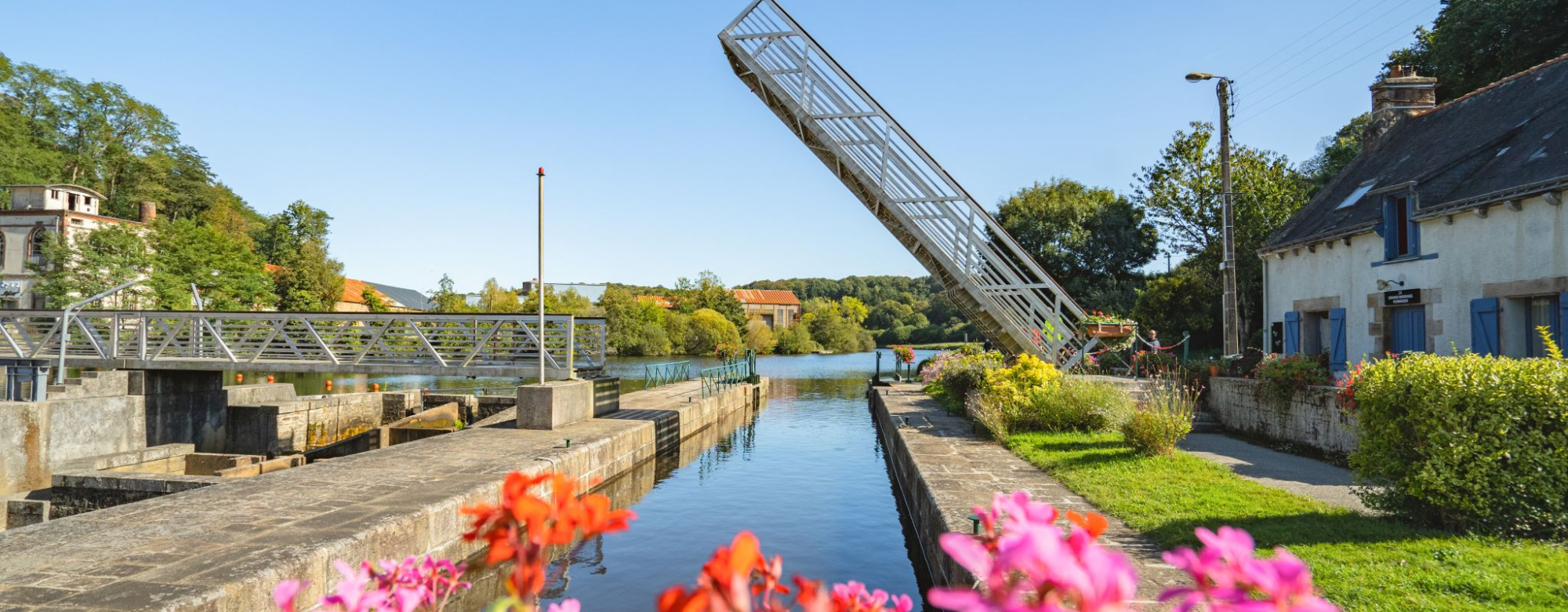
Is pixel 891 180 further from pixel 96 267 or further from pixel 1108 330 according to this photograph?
pixel 96 267

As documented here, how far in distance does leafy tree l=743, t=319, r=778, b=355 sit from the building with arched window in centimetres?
4710

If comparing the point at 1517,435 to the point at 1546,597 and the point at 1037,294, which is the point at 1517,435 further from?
the point at 1037,294

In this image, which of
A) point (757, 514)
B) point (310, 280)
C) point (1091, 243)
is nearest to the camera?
point (757, 514)

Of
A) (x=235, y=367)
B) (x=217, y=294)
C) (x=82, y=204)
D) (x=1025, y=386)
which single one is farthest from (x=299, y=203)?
(x=1025, y=386)

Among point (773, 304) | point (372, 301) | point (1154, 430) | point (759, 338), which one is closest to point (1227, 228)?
point (1154, 430)

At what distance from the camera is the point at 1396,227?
610 inches

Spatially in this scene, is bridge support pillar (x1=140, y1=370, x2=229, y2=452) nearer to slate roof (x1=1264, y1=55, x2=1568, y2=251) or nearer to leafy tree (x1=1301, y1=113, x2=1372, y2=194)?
slate roof (x1=1264, y1=55, x2=1568, y2=251)

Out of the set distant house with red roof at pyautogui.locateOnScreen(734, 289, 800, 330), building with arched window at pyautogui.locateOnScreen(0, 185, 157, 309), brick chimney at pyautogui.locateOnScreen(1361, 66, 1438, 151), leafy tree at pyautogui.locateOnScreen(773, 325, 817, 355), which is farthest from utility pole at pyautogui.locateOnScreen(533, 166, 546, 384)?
distant house with red roof at pyautogui.locateOnScreen(734, 289, 800, 330)

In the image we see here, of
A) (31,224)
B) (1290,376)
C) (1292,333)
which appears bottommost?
(1290,376)

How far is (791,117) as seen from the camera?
16125 mm

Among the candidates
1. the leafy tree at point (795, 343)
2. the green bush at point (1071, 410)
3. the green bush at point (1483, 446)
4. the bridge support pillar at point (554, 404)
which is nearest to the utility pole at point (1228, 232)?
the green bush at point (1071, 410)

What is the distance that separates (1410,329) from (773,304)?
113 meters

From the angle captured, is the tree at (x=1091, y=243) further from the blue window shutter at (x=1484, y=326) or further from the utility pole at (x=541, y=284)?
the utility pole at (x=541, y=284)

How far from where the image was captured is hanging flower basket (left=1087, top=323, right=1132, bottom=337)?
16.3 metres
